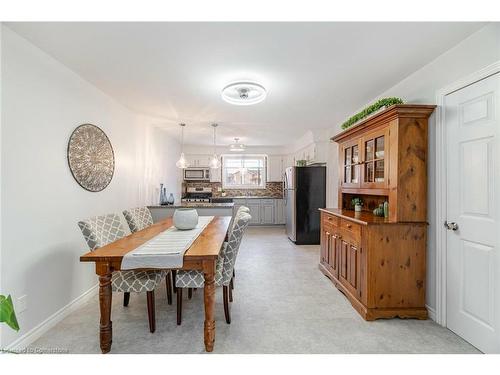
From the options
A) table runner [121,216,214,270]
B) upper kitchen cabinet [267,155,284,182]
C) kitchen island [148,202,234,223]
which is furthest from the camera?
upper kitchen cabinet [267,155,284,182]

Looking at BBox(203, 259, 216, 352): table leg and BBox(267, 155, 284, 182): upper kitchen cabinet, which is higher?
BBox(267, 155, 284, 182): upper kitchen cabinet

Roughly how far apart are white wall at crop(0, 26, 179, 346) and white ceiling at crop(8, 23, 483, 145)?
0.23 metres

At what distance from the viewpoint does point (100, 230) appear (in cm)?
224

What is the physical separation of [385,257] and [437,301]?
1.85ft

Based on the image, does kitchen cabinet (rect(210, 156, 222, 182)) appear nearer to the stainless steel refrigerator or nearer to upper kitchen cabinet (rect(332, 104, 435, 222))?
the stainless steel refrigerator

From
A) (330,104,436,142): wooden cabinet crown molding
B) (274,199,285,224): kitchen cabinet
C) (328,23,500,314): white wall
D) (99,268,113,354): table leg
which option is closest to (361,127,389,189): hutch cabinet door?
(330,104,436,142): wooden cabinet crown molding

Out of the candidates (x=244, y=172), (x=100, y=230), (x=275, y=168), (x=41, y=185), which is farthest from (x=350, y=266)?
(x=244, y=172)

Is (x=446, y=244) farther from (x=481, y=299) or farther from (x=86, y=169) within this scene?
(x=86, y=169)

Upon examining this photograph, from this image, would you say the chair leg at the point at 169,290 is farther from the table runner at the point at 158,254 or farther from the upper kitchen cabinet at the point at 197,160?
the upper kitchen cabinet at the point at 197,160

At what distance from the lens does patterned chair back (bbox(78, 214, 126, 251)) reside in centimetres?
206

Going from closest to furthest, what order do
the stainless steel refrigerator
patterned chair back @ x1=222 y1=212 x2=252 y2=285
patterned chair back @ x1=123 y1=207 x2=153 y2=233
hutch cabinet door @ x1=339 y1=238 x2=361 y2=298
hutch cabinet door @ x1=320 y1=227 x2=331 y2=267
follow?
patterned chair back @ x1=222 y1=212 x2=252 y2=285 < hutch cabinet door @ x1=339 y1=238 x2=361 y2=298 < patterned chair back @ x1=123 y1=207 x2=153 y2=233 < hutch cabinet door @ x1=320 y1=227 x2=331 y2=267 < the stainless steel refrigerator

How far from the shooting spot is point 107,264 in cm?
177

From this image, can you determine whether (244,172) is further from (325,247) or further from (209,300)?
(209,300)

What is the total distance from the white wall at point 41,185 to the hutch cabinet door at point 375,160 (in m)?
3.11
